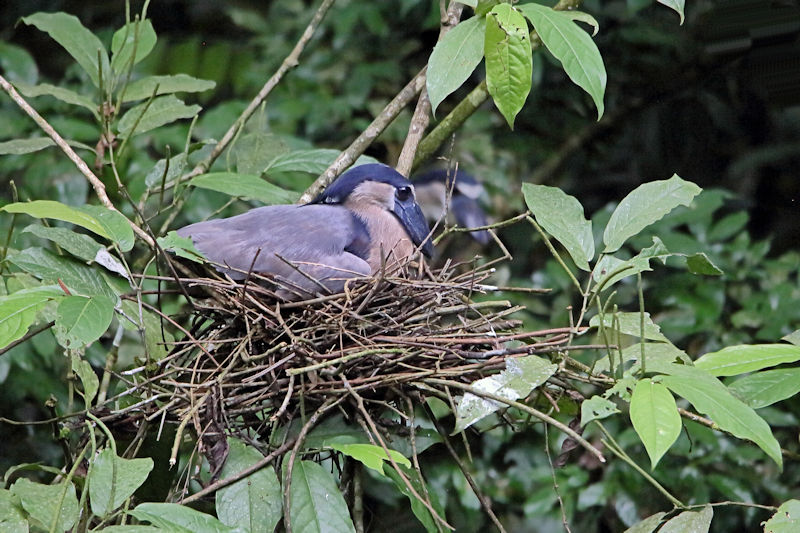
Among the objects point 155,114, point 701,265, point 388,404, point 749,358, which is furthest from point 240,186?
point 749,358

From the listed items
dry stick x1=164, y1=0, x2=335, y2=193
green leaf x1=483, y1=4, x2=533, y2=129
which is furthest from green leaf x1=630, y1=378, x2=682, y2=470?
dry stick x1=164, y1=0, x2=335, y2=193

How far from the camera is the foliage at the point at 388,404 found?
1284 millimetres

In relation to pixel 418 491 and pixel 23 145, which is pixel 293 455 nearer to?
pixel 418 491

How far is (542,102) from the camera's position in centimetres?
426

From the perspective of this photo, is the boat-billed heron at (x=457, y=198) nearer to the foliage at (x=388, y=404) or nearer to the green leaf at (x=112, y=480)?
the foliage at (x=388, y=404)

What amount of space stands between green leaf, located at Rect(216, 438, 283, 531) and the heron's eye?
1.04 meters

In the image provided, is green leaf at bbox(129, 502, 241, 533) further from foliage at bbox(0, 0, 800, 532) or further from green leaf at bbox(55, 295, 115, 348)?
green leaf at bbox(55, 295, 115, 348)

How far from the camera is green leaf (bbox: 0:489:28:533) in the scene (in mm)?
1262

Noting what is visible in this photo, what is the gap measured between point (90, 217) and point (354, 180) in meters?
1.04

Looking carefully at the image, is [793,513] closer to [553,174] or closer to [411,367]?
[411,367]

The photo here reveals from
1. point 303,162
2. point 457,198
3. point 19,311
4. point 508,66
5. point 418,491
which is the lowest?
point 457,198

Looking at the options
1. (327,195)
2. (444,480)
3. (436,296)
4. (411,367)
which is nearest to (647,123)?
(444,480)

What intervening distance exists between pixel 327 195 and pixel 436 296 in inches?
22.3

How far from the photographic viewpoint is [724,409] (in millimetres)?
1150
